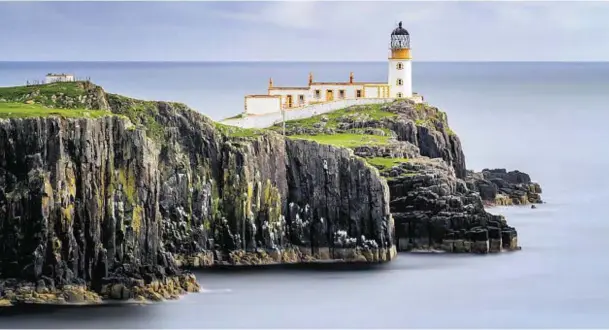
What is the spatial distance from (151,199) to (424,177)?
27.7 m

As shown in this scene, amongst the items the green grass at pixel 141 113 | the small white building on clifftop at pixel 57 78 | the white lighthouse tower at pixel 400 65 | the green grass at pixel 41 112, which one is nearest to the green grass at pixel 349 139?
the green grass at pixel 141 113

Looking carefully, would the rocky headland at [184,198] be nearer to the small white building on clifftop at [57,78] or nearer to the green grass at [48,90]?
the green grass at [48,90]

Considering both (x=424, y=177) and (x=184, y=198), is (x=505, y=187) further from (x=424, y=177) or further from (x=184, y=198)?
(x=184, y=198)

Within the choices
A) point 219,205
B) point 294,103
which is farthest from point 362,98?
point 219,205

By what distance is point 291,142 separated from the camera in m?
119

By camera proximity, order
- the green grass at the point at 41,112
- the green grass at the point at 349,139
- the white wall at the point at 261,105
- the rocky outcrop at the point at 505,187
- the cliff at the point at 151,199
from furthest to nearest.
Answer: the white wall at the point at 261,105, the rocky outcrop at the point at 505,187, the green grass at the point at 349,139, the green grass at the point at 41,112, the cliff at the point at 151,199

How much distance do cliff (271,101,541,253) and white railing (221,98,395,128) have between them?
1.08 metres

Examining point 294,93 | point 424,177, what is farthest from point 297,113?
point 424,177

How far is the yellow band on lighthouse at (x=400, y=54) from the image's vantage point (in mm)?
161625

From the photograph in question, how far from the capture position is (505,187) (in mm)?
150375

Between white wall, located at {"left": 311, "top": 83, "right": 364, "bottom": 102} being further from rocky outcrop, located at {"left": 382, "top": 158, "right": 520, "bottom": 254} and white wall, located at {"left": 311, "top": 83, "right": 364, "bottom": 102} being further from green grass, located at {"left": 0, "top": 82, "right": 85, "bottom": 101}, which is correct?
green grass, located at {"left": 0, "top": 82, "right": 85, "bottom": 101}

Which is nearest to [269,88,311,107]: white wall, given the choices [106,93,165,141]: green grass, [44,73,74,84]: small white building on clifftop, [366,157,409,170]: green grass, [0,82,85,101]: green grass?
[366,157,409,170]: green grass

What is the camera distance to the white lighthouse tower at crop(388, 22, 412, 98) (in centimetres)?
16050

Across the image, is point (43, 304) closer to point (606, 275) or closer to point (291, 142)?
point (291, 142)
